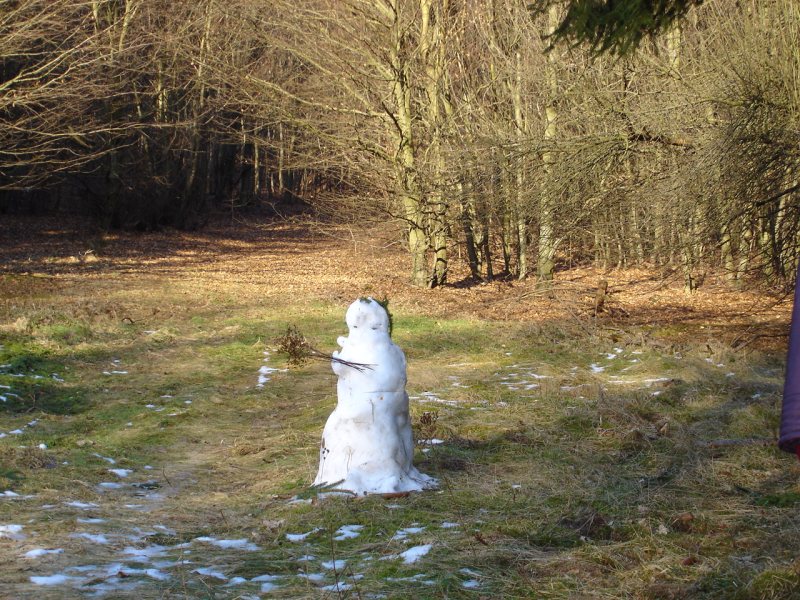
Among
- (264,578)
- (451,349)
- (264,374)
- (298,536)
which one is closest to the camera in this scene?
(264,578)

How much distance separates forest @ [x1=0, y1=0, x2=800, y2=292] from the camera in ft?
34.5

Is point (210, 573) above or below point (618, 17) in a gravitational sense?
below

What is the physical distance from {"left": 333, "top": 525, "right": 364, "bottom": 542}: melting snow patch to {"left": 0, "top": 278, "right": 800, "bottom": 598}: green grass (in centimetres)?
5

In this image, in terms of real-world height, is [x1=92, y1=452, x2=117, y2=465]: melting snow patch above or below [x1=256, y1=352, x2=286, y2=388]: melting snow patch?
below

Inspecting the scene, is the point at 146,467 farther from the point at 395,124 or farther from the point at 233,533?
the point at 395,124

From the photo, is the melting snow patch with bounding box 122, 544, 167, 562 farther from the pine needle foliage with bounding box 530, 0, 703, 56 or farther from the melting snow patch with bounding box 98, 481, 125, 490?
the pine needle foliage with bounding box 530, 0, 703, 56

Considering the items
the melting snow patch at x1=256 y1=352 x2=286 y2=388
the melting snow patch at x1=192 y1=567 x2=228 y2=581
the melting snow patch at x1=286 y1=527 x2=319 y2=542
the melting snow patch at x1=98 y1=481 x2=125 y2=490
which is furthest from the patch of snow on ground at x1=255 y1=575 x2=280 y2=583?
the melting snow patch at x1=256 y1=352 x2=286 y2=388

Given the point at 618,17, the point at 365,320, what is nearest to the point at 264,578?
the point at 365,320

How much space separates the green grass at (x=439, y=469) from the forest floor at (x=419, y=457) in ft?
0.08

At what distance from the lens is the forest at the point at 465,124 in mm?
10508

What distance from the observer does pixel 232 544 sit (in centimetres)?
531

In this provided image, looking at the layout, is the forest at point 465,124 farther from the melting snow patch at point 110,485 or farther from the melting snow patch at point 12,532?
the melting snow patch at point 12,532

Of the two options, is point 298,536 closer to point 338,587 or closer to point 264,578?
point 264,578

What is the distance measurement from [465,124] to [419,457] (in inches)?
447
